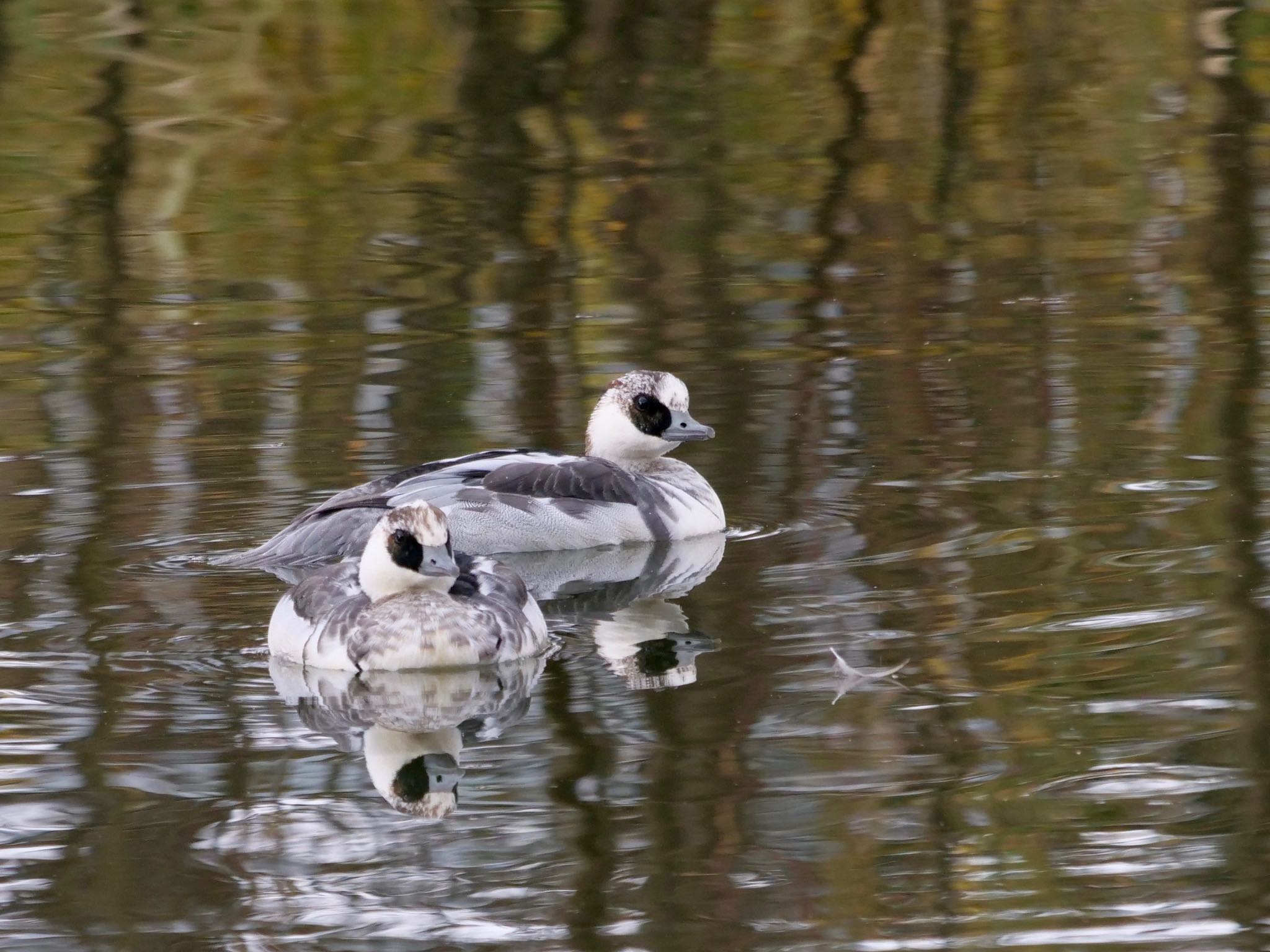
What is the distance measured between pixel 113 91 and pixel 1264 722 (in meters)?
17.9

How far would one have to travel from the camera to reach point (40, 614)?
8602mm

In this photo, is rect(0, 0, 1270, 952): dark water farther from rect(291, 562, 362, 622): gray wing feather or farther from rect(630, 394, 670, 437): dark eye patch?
rect(630, 394, 670, 437): dark eye patch

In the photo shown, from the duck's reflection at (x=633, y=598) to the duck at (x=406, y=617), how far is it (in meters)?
0.46

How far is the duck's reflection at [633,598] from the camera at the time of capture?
8.04 meters

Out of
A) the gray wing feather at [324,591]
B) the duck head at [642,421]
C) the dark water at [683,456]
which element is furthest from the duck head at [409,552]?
the duck head at [642,421]

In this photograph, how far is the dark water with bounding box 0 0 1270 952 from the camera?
598 cm

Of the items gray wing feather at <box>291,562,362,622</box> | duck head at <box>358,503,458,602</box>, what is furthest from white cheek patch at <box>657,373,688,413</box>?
duck head at <box>358,503,458,602</box>

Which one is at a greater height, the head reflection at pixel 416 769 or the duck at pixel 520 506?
the head reflection at pixel 416 769

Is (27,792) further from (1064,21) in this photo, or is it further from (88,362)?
(1064,21)

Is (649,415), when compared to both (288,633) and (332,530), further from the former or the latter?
(288,633)

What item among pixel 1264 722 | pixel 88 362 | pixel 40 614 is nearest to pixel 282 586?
pixel 40 614

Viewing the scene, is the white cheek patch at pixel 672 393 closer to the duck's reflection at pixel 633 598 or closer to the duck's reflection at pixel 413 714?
the duck's reflection at pixel 633 598

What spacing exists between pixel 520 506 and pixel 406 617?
2103mm

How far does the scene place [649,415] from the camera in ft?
34.9
